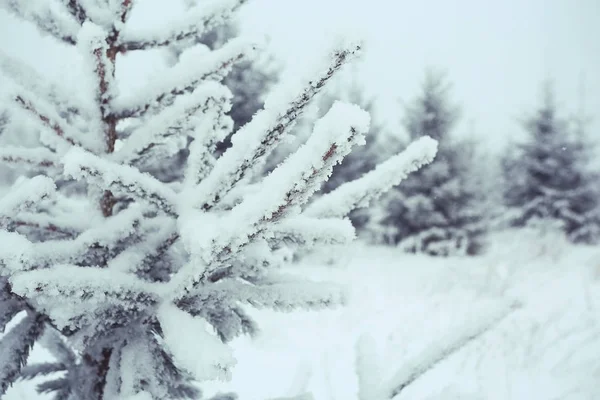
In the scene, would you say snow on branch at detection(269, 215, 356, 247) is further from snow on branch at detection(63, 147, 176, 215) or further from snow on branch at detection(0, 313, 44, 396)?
snow on branch at detection(0, 313, 44, 396)

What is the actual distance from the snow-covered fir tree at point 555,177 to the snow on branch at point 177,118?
48.0 ft

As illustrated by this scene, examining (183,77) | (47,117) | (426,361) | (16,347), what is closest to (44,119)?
(47,117)

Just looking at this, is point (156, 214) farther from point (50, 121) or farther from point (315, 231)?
point (315, 231)

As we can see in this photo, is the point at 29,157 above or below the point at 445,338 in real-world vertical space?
above

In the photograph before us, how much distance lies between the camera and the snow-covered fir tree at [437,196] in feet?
36.8

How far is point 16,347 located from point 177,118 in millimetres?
710

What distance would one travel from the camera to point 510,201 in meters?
15.2

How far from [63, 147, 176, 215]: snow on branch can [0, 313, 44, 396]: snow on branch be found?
48 centimetres

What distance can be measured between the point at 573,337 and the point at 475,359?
A: 2.20 feet

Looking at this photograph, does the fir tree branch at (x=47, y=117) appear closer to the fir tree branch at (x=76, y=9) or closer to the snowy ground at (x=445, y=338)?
the fir tree branch at (x=76, y=9)

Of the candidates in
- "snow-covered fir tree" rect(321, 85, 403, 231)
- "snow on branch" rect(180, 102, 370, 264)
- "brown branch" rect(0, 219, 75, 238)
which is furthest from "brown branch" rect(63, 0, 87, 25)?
"snow-covered fir tree" rect(321, 85, 403, 231)

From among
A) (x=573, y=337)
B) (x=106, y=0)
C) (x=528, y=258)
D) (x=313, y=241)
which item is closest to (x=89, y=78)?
(x=106, y=0)

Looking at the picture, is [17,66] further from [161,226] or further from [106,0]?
[161,226]

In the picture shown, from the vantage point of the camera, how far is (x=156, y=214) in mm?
1339
